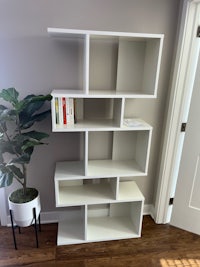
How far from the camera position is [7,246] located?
1759 millimetres

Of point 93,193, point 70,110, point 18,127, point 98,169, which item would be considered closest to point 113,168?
point 98,169

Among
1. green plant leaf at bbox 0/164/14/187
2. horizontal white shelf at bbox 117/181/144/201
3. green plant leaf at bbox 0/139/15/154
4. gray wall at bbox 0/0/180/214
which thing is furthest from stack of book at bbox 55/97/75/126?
horizontal white shelf at bbox 117/181/144/201

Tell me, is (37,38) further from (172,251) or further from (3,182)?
(172,251)

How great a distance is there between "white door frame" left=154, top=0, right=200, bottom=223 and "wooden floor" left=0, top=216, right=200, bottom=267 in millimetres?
264

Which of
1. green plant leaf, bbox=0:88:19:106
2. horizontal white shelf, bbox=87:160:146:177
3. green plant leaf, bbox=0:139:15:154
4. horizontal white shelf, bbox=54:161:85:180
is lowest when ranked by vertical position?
horizontal white shelf, bbox=54:161:85:180

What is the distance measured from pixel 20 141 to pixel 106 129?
641 mm

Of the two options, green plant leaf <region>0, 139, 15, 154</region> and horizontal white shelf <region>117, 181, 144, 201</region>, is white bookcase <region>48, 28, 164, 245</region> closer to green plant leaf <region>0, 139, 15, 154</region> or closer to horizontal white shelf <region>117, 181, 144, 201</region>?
horizontal white shelf <region>117, 181, 144, 201</region>

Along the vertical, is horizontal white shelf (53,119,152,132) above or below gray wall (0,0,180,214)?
below

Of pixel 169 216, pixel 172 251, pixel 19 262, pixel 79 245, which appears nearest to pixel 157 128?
pixel 169 216

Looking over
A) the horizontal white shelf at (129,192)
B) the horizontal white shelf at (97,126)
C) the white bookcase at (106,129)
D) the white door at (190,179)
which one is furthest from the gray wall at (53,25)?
the horizontal white shelf at (129,192)

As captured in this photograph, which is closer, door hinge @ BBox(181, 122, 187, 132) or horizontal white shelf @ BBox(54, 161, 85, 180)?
horizontal white shelf @ BBox(54, 161, 85, 180)

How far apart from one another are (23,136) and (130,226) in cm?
136

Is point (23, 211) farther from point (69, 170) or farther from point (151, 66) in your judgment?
point (151, 66)

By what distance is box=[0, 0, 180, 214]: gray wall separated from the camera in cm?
151
